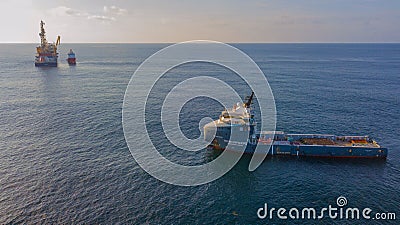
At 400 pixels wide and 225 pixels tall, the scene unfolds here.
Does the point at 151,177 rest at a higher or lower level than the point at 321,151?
lower

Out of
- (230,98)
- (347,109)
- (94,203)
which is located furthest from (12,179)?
(347,109)

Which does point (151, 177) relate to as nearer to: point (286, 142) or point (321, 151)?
point (286, 142)

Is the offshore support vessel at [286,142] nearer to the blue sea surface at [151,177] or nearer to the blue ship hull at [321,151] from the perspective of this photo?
the blue ship hull at [321,151]

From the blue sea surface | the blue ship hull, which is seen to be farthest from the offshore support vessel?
the blue sea surface

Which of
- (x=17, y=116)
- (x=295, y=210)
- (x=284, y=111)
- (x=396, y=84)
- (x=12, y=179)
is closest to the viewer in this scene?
(x=295, y=210)

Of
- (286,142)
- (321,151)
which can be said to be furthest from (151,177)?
(321,151)

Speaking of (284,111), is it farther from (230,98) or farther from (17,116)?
(17,116)

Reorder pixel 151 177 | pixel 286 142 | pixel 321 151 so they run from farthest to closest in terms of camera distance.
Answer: pixel 286 142
pixel 321 151
pixel 151 177

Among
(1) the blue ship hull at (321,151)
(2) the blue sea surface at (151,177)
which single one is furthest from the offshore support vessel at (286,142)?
(2) the blue sea surface at (151,177)

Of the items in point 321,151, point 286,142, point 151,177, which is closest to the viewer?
point 151,177
